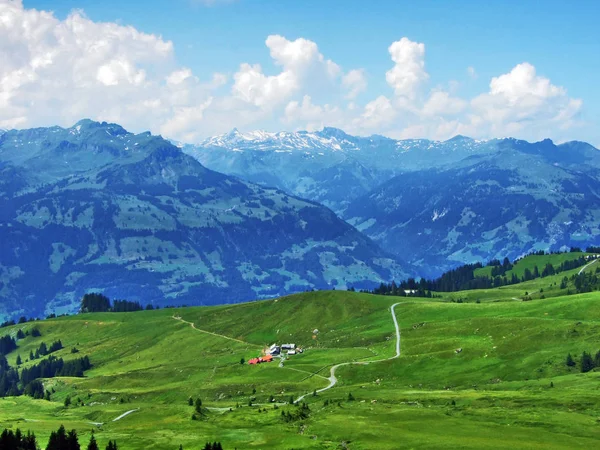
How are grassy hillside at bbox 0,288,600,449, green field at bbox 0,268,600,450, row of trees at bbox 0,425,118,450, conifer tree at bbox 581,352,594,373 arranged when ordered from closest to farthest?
row of trees at bbox 0,425,118,450
green field at bbox 0,268,600,450
grassy hillside at bbox 0,288,600,449
conifer tree at bbox 581,352,594,373

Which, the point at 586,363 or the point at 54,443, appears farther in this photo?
the point at 586,363

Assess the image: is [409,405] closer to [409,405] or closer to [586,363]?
[409,405]

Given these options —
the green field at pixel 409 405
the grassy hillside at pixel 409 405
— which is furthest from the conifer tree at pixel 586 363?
the grassy hillside at pixel 409 405

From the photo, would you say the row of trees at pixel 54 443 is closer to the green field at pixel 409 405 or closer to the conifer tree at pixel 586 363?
the green field at pixel 409 405

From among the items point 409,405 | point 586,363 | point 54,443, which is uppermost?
point 54,443

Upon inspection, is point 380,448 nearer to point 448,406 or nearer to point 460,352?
point 448,406

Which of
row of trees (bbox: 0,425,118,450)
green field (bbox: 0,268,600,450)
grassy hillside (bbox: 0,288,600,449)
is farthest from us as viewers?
grassy hillside (bbox: 0,288,600,449)

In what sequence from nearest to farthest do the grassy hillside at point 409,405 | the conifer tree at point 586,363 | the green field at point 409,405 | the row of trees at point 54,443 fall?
the row of trees at point 54,443 → the green field at point 409,405 → the grassy hillside at point 409,405 → the conifer tree at point 586,363

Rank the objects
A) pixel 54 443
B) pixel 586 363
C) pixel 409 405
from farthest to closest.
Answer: pixel 586 363 → pixel 409 405 → pixel 54 443

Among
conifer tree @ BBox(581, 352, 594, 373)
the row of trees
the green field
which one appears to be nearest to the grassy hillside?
the green field

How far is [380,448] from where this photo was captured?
333 feet

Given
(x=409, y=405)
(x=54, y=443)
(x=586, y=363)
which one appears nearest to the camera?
(x=54, y=443)

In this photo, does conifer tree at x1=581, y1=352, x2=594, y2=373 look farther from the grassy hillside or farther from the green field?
the grassy hillside

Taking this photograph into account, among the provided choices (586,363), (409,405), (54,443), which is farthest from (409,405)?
(54,443)
